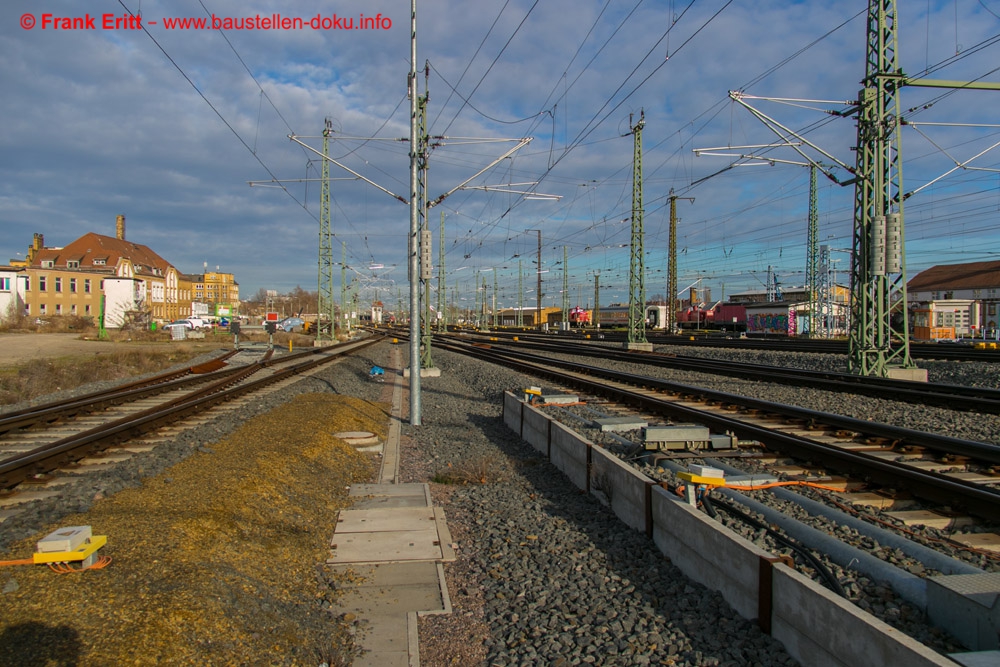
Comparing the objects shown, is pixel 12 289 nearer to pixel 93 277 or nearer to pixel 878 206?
pixel 93 277

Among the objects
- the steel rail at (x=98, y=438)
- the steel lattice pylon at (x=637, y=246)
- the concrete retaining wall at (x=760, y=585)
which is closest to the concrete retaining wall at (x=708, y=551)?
the concrete retaining wall at (x=760, y=585)

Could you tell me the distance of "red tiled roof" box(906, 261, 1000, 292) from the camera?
232 feet

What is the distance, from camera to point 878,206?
17.2 metres

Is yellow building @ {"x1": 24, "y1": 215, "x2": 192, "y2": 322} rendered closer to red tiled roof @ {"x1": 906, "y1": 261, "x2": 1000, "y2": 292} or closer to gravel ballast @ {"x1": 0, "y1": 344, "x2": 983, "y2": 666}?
gravel ballast @ {"x1": 0, "y1": 344, "x2": 983, "y2": 666}

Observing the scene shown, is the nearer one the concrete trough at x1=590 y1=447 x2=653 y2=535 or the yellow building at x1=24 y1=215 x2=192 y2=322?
the concrete trough at x1=590 y1=447 x2=653 y2=535

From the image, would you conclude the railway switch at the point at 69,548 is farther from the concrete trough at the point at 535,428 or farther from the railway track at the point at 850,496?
the concrete trough at the point at 535,428

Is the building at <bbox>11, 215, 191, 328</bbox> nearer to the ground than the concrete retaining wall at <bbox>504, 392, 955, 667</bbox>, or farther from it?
farther from it

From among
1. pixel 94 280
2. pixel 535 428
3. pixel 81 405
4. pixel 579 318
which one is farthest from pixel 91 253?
pixel 535 428

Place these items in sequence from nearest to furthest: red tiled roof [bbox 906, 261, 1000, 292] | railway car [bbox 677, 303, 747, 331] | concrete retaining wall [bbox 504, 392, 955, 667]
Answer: concrete retaining wall [bbox 504, 392, 955, 667] < red tiled roof [bbox 906, 261, 1000, 292] < railway car [bbox 677, 303, 747, 331]

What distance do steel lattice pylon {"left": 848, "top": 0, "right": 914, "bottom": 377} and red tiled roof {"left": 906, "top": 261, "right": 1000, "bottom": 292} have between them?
5823cm

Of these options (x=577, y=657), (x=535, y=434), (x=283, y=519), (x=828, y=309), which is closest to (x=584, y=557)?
(x=577, y=657)

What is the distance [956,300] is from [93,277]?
91230 mm

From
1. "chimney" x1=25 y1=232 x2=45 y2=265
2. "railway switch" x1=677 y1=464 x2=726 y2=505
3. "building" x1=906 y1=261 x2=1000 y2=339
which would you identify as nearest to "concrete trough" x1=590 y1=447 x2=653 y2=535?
"railway switch" x1=677 y1=464 x2=726 y2=505

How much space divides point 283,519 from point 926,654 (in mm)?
5459
